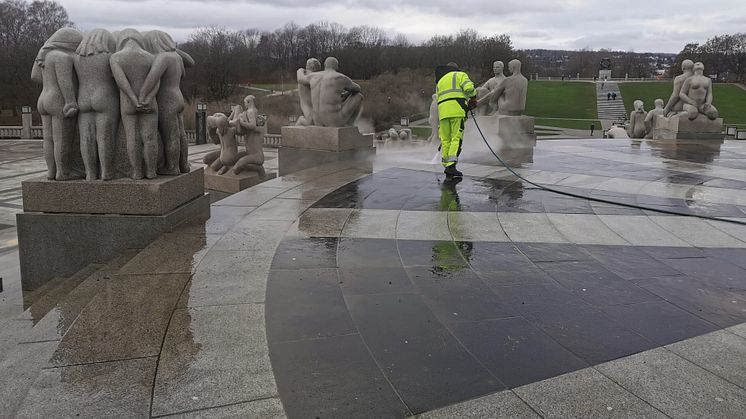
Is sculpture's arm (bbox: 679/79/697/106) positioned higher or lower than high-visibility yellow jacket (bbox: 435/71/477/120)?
higher

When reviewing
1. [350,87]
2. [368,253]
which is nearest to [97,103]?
[368,253]

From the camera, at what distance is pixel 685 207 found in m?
7.38

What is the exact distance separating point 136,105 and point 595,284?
14.9 ft

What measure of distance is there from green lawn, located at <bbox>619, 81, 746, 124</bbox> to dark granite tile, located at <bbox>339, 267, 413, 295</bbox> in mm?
62314

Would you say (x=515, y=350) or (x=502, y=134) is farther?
(x=502, y=134)

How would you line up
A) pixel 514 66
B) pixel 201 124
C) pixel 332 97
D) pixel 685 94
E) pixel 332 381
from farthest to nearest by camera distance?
pixel 201 124 < pixel 685 94 < pixel 514 66 < pixel 332 97 < pixel 332 381

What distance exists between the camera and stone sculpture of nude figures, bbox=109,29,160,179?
545 cm

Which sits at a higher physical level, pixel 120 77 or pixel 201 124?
pixel 120 77

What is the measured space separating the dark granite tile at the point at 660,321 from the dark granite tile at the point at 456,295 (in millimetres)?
782

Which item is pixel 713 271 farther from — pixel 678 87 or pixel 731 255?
pixel 678 87

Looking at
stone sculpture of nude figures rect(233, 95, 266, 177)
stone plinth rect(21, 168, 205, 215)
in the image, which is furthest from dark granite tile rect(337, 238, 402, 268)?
stone sculpture of nude figures rect(233, 95, 266, 177)

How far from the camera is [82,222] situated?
5.57 metres

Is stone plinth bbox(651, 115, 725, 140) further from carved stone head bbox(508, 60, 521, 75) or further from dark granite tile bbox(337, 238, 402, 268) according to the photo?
dark granite tile bbox(337, 238, 402, 268)

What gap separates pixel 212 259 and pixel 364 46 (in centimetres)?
8619
